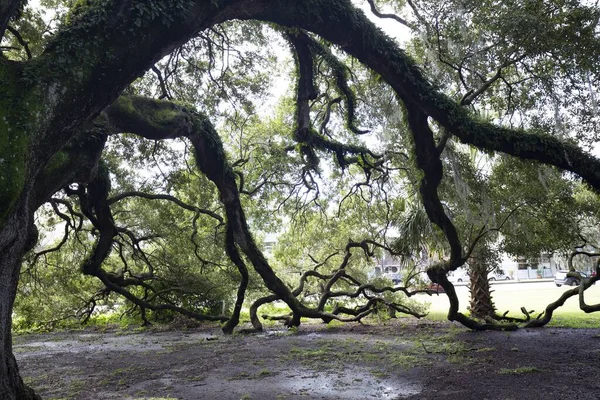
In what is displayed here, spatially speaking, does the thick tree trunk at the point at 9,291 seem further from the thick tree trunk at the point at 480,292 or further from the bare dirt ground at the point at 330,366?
the thick tree trunk at the point at 480,292

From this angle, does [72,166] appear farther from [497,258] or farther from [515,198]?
[497,258]

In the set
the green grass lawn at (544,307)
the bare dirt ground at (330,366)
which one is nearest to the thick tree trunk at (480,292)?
the green grass lawn at (544,307)

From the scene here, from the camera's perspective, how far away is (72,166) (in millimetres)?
5695

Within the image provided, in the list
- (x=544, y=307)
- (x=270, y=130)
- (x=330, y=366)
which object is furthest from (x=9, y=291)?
(x=544, y=307)

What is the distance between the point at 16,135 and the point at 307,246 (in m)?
13.3

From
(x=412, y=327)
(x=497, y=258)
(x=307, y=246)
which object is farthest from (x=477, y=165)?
(x=307, y=246)

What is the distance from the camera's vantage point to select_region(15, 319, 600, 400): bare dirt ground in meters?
4.66

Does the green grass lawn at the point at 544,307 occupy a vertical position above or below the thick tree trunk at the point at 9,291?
below

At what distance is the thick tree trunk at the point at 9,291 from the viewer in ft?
11.9

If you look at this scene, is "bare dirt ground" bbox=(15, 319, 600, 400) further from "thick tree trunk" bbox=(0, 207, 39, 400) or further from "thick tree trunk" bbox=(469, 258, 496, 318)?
"thick tree trunk" bbox=(469, 258, 496, 318)

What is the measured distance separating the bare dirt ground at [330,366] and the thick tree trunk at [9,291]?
121cm

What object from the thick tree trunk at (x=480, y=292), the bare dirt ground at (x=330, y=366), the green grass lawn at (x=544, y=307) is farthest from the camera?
the thick tree trunk at (x=480, y=292)

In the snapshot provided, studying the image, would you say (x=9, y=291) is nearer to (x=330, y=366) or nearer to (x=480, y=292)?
(x=330, y=366)

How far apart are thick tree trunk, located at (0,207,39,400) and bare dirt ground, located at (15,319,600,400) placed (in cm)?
121
